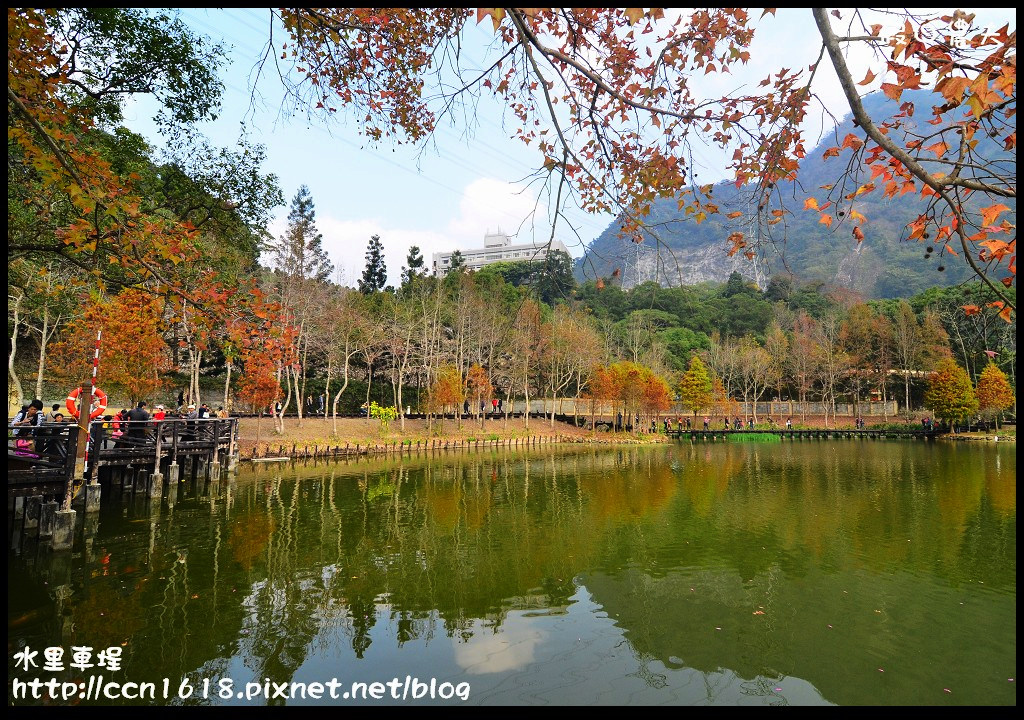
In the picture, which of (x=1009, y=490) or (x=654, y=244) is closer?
(x=654, y=244)

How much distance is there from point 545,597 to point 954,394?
41.8m

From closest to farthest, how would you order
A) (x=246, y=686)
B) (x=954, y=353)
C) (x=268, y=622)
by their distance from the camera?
1. (x=246, y=686)
2. (x=268, y=622)
3. (x=954, y=353)

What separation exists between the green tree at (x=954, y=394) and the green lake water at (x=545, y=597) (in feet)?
92.4

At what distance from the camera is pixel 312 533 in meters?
10.7

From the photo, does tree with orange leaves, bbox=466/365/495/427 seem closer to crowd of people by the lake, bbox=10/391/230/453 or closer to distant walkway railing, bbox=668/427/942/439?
distant walkway railing, bbox=668/427/942/439

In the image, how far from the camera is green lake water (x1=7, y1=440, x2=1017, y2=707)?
18.0ft

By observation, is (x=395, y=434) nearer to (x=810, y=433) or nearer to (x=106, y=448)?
(x=106, y=448)

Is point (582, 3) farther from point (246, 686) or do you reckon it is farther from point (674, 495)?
point (674, 495)

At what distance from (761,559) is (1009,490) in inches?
507

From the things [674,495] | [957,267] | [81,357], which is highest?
[957,267]

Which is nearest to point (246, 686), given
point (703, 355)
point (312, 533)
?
point (312, 533)

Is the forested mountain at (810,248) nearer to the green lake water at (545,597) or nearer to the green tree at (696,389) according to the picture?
the green lake water at (545,597)

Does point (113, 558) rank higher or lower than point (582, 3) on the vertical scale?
lower
